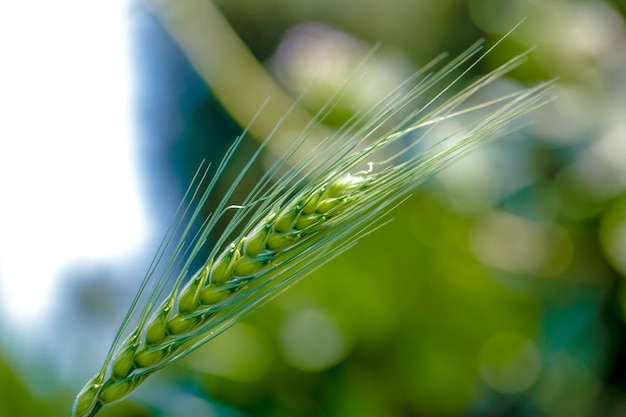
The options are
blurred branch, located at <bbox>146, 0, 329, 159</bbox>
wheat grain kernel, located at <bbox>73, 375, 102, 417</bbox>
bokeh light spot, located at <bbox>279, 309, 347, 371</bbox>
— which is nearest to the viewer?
wheat grain kernel, located at <bbox>73, 375, 102, 417</bbox>

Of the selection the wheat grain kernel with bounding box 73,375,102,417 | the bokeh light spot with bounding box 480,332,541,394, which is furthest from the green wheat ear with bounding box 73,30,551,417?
the bokeh light spot with bounding box 480,332,541,394

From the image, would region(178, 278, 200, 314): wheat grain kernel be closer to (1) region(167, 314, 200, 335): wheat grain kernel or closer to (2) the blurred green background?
(1) region(167, 314, 200, 335): wheat grain kernel

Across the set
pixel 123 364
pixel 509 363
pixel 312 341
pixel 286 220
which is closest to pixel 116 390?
pixel 123 364

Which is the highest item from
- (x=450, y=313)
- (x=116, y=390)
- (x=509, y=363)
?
(x=116, y=390)

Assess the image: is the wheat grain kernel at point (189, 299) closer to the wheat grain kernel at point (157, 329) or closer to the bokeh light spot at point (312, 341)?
the wheat grain kernel at point (157, 329)

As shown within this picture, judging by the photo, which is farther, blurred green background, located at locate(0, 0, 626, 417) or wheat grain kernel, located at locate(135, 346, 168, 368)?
blurred green background, located at locate(0, 0, 626, 417)

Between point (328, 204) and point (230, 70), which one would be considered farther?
point (230, 70)

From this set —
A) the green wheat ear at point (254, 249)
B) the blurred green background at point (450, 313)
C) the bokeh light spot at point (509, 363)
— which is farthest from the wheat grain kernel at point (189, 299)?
the bokeh light spot at point (509, 363)

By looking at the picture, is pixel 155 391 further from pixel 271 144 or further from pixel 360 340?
pixel 271 144

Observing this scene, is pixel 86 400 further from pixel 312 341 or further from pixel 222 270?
pixel 312 341

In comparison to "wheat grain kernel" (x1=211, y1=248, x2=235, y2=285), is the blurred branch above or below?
above

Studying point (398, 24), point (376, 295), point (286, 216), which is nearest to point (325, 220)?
point (286, 216)
